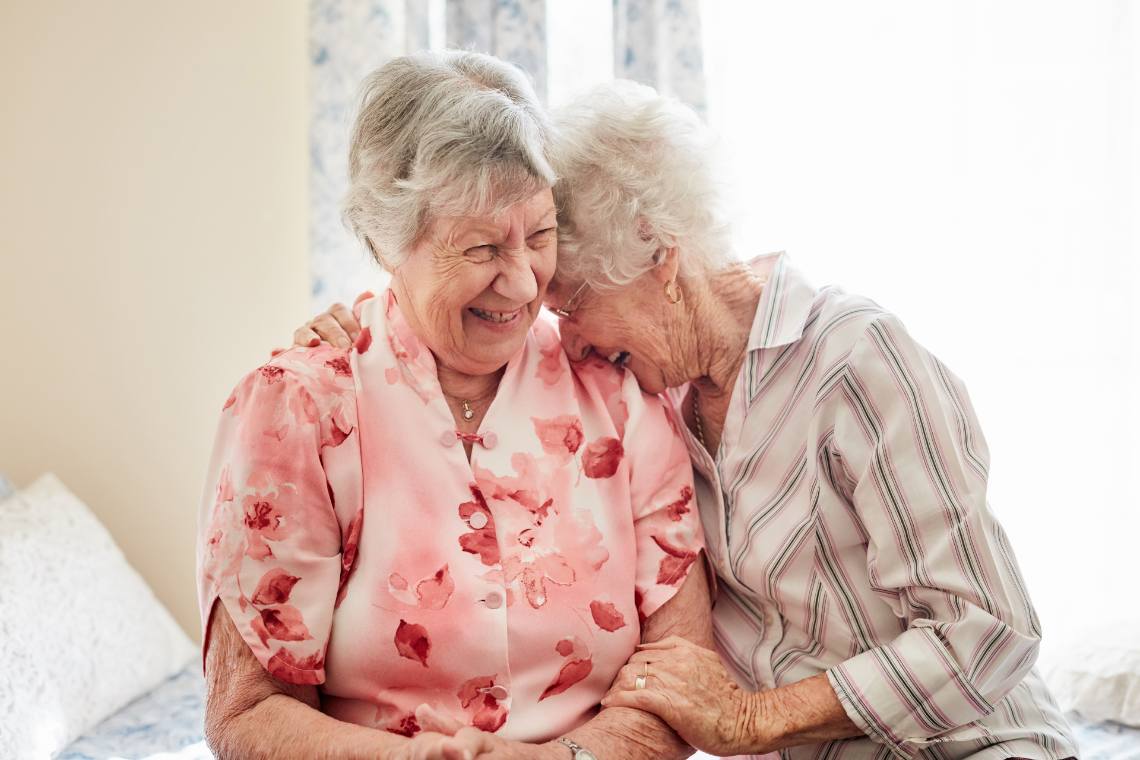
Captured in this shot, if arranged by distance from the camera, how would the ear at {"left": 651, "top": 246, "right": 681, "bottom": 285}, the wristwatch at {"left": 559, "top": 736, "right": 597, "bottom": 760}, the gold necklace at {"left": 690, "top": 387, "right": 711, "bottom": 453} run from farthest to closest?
1. the gold necklace at {"left": 690, "top": 387, "right": 711, "bottom": 453}
2. the ear at {"left": 651, "top": 246, "right": 681, "bottom": 285}
3. the wristwatch at {"left": 559, "top": 736, "right": 597, "bottom": 760}

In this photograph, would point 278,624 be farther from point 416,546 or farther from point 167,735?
point 167,735

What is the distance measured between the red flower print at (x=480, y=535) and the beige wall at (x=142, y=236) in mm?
1663

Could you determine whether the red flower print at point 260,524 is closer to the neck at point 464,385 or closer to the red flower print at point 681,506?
the neck at point 464,385

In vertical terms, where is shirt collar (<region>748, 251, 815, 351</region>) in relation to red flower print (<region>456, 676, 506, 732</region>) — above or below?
above

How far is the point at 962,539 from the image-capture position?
4.55 ft

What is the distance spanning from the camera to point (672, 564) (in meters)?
1.52

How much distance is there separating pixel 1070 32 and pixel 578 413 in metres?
1.94

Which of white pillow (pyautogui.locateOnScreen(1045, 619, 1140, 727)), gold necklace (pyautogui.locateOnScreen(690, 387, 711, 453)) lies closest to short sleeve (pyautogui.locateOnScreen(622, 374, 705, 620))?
gold necklace (pyautogui.locateOnScreen(690, 387, 711, 453))

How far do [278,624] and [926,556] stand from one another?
2.76 feet

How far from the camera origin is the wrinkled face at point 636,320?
1.57 meters

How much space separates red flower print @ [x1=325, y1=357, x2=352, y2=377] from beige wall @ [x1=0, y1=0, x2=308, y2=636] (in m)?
1.53

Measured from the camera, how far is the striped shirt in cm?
139

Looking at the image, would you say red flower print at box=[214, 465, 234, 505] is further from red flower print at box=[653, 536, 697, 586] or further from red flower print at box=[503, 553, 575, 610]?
red flower print at box=[653, 536, 697, 586]

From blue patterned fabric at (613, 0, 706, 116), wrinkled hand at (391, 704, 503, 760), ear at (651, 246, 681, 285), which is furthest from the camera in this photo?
blue patterned fabric at (613, 0, 706, 116)
